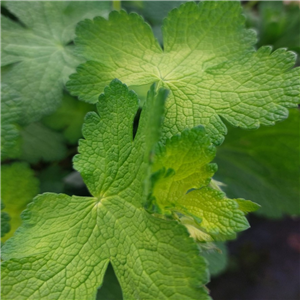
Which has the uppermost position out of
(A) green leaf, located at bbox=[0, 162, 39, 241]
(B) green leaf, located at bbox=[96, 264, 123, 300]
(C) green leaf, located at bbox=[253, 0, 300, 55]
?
(C) green leaf, located at bbox=[253, 0, 300, 55]

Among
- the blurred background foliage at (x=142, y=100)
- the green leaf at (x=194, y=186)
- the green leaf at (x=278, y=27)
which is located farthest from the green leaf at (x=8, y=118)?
the green leaf at (x=278, y=27)

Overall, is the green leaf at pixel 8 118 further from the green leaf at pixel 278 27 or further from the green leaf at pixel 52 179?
the green leaf at pixel 278 27

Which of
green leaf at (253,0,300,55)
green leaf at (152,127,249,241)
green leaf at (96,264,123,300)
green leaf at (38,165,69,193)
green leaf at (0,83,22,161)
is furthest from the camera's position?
green leaf at (253,0,300,55)

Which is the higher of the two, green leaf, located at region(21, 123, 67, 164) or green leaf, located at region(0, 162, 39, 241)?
green leaf, located at region(21, 123, 67, 164)

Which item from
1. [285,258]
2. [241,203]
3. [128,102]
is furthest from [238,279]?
[128,102]

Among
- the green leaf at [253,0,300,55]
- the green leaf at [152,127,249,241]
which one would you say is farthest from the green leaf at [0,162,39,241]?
the green leaf at [253,0,300,55]

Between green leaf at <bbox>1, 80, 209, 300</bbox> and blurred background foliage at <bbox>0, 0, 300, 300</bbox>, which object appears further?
blurred background foliage at <bbox>0, 0, 300, 300</bbox>

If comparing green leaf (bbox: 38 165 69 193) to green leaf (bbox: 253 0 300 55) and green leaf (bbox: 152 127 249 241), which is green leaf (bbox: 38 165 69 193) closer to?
green leaf (bbox: 152 127 249 241)

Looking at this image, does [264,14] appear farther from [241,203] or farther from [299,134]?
[241,203]
